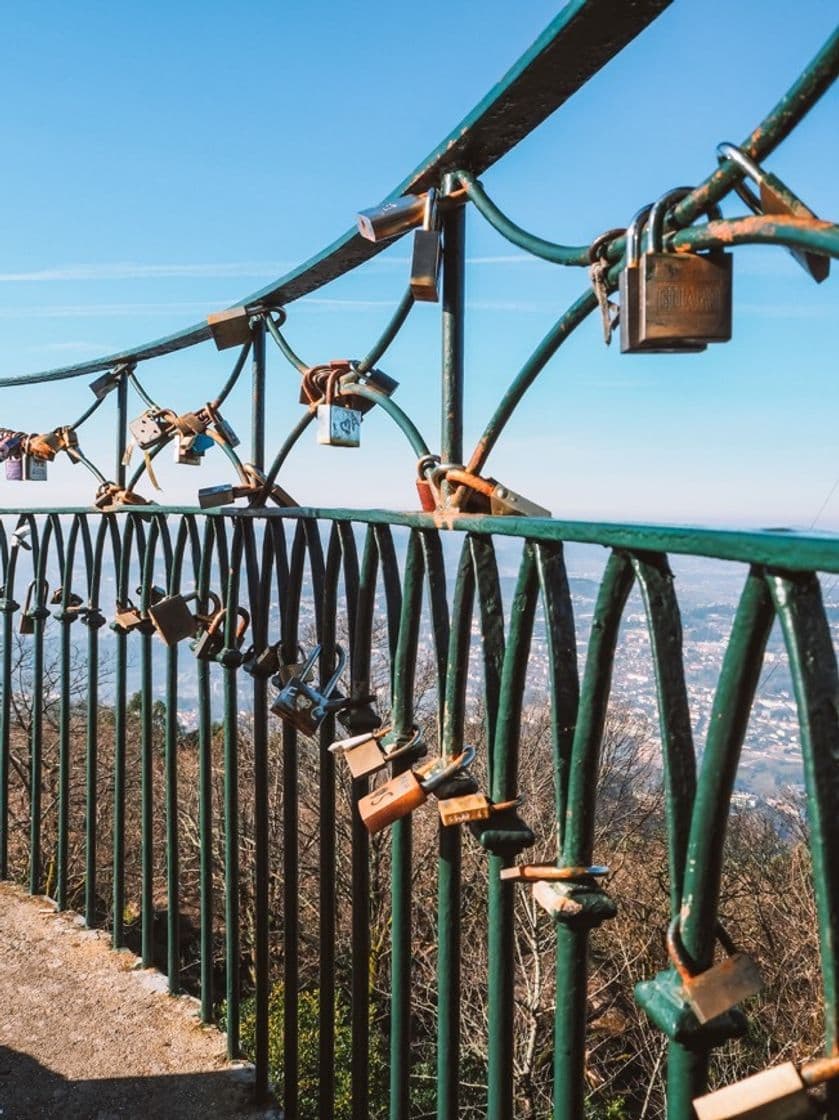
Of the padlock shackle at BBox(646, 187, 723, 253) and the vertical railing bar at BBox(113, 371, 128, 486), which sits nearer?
the padlock shackle at BBox(646, 187, 723, 253)

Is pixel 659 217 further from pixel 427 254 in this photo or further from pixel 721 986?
pixel 721 986

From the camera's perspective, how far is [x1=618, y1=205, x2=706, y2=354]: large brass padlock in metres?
0.96

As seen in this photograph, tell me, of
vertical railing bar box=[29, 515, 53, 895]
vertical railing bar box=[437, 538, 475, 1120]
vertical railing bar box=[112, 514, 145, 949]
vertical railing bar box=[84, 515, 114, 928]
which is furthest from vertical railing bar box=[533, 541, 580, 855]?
vertical railing bar box=[29, 515, 53, 895]

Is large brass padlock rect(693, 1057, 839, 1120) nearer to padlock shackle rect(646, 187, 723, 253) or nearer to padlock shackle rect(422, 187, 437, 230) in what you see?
padlock shackle rect(646, 187, 723, 253)

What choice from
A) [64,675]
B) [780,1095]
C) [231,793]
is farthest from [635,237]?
[64,675]

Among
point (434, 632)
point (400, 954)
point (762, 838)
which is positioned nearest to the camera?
point (434, 632)

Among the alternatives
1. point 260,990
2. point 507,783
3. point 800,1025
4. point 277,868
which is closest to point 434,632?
point 507,783

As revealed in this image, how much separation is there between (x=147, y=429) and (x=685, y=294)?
2.00m

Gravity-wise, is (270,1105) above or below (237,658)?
below

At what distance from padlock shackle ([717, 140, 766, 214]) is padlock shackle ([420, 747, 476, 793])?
86 centimetres

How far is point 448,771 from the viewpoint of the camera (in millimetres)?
1438

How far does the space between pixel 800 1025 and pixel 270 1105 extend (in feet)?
62.8

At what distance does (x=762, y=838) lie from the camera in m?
24.1

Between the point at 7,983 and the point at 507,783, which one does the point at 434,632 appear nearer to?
the point at 507,783
